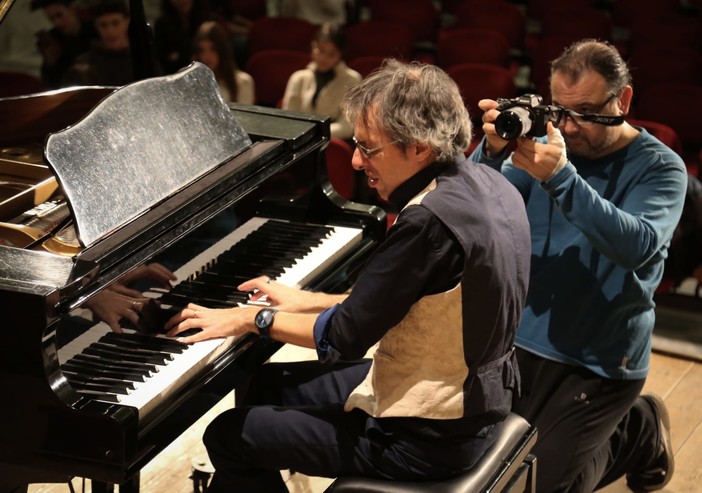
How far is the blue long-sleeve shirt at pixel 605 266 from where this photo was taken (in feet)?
9.74

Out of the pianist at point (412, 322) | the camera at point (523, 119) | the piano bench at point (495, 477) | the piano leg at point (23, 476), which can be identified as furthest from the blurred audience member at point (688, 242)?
the piano leg at point (23, 476)

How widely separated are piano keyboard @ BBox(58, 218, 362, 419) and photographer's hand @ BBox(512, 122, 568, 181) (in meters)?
0.76

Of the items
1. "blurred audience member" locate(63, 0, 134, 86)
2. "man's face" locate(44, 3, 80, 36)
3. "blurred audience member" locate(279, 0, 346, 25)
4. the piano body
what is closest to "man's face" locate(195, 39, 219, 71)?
"blurred audience member" locate(63, 0, 134, 86)

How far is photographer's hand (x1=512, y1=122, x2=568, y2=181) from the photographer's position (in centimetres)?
278

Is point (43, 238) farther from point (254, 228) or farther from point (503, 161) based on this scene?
point (503, 161)

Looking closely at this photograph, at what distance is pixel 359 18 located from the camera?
841 cm

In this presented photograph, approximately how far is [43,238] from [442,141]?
1.06 meters

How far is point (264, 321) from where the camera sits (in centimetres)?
257

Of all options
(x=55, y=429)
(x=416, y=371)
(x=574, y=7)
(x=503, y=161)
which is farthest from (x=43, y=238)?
(x=574, y=7)

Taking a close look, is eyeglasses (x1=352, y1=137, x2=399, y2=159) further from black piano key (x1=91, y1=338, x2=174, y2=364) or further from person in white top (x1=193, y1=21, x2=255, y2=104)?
person in white top (x1=193, y1=21, x2=255, y2=104)

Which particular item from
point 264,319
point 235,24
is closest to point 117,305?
point 264,319

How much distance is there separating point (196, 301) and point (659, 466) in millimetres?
1740

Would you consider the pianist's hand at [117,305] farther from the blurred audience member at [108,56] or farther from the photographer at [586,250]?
the blurred audience member at [108,56]

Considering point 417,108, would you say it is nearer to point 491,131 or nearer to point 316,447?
point 491,131
